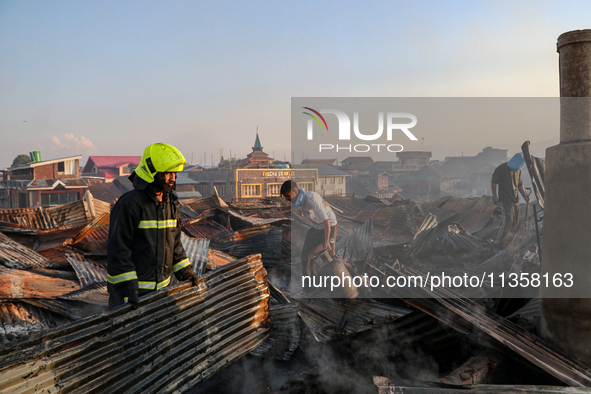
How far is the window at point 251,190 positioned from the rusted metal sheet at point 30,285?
26132mm

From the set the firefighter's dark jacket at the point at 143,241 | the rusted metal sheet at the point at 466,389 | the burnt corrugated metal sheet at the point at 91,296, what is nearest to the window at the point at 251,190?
the burnt corrugated metal sheet at the point at 91,296

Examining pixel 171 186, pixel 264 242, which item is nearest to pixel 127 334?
pixel 171 186

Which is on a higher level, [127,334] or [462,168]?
[462,168]

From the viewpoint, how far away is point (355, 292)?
4.48 m

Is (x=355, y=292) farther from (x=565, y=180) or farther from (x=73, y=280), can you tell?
(x=73, y=280)

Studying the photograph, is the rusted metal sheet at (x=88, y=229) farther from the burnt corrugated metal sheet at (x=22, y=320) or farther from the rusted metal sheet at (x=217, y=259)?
Result: the burnt corrugated metal sheet at (x=22, y=320)

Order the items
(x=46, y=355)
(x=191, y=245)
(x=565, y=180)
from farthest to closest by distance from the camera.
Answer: (x=191, y=245) → (x=565, y=180) → (x=46, y=355)

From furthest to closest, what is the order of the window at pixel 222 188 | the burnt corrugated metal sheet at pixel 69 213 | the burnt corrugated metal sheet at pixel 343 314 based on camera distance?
the window at pixel 222 188, the burnt corrugated metal sheet at pixel 69 213, the burnt corrugated metal sheet at pixel 343 314

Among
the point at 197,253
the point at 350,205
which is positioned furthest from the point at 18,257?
the point at 350,205

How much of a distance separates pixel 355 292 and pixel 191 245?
214 centimetres

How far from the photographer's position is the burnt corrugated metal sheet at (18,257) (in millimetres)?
4430

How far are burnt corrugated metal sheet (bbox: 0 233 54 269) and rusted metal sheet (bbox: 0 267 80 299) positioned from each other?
80cm

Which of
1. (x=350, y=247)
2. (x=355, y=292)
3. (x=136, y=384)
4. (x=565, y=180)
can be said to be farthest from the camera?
(x=350, y=247)

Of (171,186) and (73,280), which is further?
(73,280)
